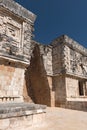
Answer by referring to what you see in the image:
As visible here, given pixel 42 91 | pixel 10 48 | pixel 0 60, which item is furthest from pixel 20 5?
pixel 42 91

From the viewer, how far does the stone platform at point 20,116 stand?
10.4 ft

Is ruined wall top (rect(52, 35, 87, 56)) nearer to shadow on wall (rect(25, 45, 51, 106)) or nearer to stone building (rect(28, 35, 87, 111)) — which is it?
stone building (rect(28, 35, 87, 111))

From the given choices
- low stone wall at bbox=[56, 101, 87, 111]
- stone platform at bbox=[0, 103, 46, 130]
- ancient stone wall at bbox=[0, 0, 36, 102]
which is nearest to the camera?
stone platform at bbox=[0, 103, 46, 130]

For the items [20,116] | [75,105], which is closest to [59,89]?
[75,105]

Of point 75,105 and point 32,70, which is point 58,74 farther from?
point 75,105

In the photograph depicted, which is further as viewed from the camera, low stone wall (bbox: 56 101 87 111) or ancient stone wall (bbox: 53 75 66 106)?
ancient stone wall (bbox: 53 75 66 106)

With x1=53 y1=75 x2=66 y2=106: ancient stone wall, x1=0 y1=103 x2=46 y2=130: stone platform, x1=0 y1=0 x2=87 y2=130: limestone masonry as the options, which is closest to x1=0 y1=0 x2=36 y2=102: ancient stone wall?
x1=0 y1=0 x2=87 y2=130: limestone masonry

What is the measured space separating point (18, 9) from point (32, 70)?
6488 millimetres

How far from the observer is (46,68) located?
35.5 ft

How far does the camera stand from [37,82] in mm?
11523

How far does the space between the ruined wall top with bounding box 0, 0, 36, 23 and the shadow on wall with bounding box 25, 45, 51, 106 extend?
455cm

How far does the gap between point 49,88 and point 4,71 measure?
570 cm

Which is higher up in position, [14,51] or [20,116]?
[14,51]

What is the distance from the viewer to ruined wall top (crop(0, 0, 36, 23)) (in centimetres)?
595
